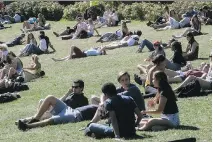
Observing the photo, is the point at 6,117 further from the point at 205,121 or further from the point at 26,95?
the point at 205,121

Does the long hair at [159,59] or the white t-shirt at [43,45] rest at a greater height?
the long hair at [159,59]

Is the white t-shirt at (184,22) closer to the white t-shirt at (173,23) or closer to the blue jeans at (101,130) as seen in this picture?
the white t-shirt at (173,23)

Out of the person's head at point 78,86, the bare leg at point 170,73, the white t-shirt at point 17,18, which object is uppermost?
the person's head at point 78,86

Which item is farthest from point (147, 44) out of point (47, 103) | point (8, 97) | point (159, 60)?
point (47, 103)

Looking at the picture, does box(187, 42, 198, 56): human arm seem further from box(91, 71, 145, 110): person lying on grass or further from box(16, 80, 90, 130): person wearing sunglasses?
box(91, 71, 145, 110): person lying on grass

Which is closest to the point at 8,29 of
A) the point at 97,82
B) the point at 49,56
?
the point at 49,56

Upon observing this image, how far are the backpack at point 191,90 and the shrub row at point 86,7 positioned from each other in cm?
2381

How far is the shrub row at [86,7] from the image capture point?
A: 3875 cm

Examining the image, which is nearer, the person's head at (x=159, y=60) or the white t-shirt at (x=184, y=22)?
the person's head at (x=159, y=60)

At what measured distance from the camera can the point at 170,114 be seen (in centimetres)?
1091

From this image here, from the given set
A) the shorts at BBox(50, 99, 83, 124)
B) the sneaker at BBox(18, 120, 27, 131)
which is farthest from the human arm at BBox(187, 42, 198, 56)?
the sneaker at BBox(18, 120, 27, 131)

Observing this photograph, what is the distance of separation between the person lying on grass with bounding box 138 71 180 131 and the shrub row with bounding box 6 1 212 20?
88.8 ft

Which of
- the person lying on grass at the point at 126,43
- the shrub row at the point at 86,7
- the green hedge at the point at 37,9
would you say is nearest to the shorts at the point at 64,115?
the person lying on grass at the point at 126,43

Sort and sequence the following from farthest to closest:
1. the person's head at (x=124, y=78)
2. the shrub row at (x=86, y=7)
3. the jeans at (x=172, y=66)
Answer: the shrub row at (x=86, y=7) < the jeans at (x=172, y=66) < the person's head at (x=124, y=78)
